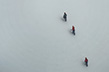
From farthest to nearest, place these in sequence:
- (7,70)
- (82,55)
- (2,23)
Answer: (2,23), (82,55), (7,70)

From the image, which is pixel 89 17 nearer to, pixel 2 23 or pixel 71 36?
pixel 71 36

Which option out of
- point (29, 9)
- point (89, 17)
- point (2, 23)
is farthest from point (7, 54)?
point (89, 17)

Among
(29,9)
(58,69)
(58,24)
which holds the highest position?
(29,9)

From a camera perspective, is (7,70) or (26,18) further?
(26,18)

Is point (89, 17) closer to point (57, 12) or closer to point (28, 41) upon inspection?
point (57, 12)

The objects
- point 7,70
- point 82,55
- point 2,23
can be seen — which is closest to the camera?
point 7,70

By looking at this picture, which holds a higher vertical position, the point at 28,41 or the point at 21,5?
the point at 21,5

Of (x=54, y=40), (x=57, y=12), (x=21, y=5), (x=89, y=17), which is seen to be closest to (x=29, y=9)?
(x=21, y=5)
